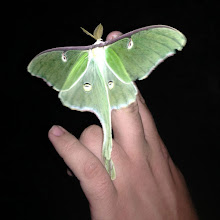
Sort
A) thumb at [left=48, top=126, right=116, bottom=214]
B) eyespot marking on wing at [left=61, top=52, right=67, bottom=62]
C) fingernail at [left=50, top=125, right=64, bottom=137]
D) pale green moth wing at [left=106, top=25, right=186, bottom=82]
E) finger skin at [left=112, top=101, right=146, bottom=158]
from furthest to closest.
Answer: finger skin at [left=112, top=101, right=146, bottom=158]
fingernail at [left=50, top=125, right=64, bottom=137]
thumb at [left=48, top=126, right=116, bottom=214]
eyespot marking on wing at [left=61, top=52, right=67, bottom=62]
pale green moth wing at [left=106, top=25, right=186, bottom=82]

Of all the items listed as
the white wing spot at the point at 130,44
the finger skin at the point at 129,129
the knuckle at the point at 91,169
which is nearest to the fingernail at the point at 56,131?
the knuckle at the point at 91,169

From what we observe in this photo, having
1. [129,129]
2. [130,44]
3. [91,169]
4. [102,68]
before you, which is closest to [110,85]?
[102,68]

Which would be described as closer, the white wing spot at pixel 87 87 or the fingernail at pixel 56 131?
the white wing spot at pixel 87 87

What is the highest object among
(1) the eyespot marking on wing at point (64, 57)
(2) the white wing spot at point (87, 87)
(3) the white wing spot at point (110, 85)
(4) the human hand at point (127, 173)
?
(1) the eyespot marking on wing at point (64, 57)

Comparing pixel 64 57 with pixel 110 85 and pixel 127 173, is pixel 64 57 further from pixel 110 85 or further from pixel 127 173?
pixel 127 173

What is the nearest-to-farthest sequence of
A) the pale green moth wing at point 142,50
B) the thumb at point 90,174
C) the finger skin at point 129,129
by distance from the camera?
the pale green moth wing at point 142,50 → the thumb at point 90,174 → the finger skin at point 129,129

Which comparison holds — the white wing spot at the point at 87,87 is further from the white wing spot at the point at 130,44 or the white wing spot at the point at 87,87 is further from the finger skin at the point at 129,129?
the finger skin at the point at 129,129

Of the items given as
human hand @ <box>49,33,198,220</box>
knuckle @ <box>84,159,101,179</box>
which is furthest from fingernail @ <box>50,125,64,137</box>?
knuckle @ <box>84,159,101,179</box>

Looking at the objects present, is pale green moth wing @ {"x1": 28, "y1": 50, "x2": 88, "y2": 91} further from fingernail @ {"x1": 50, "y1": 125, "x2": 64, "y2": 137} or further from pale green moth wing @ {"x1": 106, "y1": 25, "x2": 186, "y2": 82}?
A: fingernail @ {"x1": 50, "y1": 125, "x2": 64, "y2": 137}
